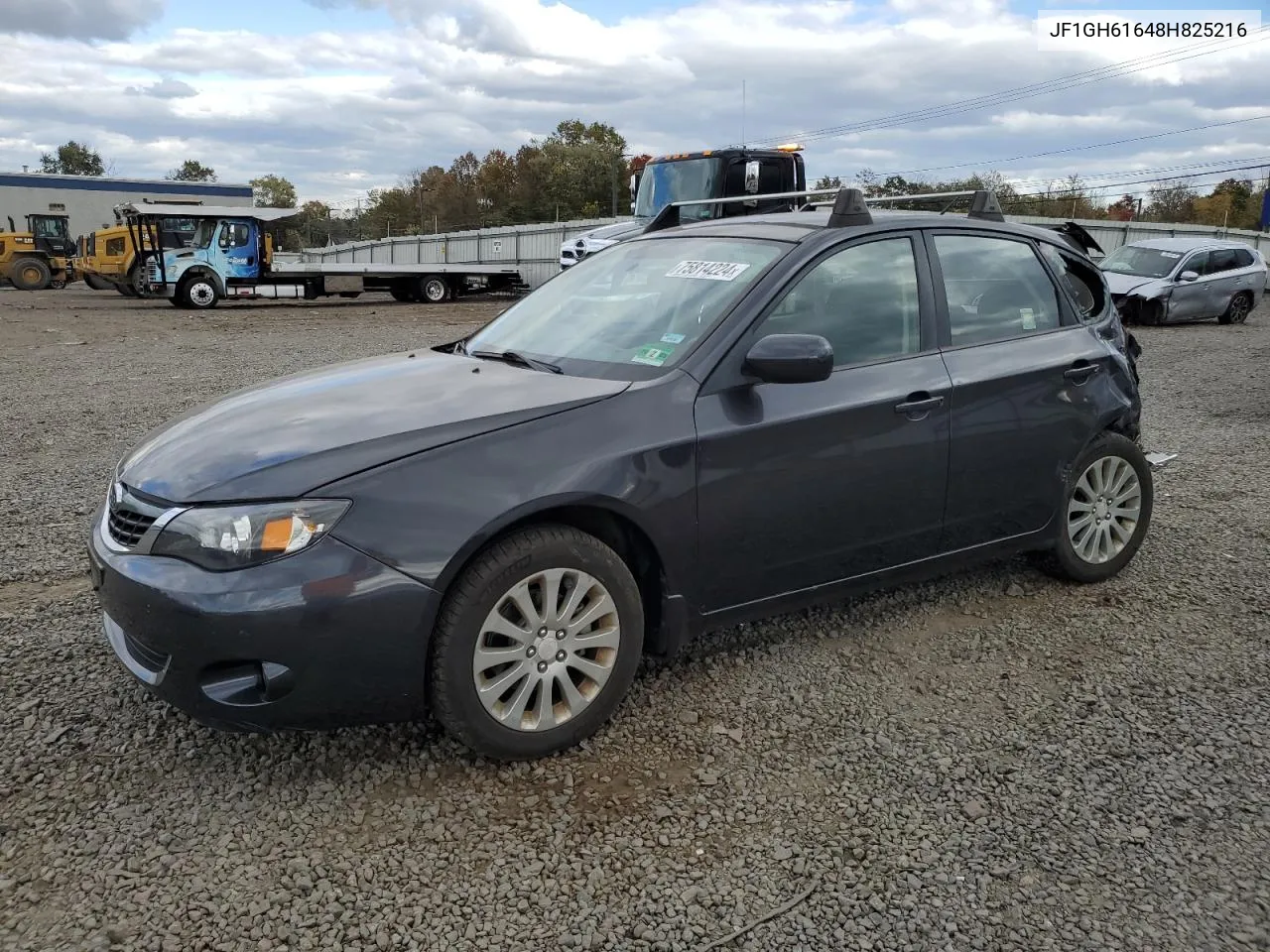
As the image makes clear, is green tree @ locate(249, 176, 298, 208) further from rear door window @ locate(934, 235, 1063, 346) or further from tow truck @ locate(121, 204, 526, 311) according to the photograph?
rear door window @ locate(934, 235, 1063, 346)

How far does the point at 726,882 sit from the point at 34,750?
2.14 meters

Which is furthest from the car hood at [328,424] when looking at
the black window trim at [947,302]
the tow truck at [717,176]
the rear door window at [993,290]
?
the tow truck at [717,176]

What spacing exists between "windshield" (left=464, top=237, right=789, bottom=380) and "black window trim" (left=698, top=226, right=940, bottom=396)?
0.35 feet

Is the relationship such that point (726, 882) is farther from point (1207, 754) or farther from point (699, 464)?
point (1207, 754)

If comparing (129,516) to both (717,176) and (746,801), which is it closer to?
(746,801)

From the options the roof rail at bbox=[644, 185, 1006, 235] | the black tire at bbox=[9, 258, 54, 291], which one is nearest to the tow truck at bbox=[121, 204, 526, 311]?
the black tire at bbox=[9, 258, 54, 291]

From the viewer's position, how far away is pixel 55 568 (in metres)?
4.60

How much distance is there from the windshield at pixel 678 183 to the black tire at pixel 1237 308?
10759 millimetres

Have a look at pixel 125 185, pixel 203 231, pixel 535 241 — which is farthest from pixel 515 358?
pixel 125 185

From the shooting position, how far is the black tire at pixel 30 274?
31.2 meters

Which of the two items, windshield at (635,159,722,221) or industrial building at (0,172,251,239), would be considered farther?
industrial building at (0,172,251,239)

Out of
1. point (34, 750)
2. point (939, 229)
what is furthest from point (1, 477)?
point (939, 229)

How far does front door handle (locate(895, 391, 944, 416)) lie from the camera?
11.9ft

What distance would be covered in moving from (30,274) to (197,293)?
42.9 ft
